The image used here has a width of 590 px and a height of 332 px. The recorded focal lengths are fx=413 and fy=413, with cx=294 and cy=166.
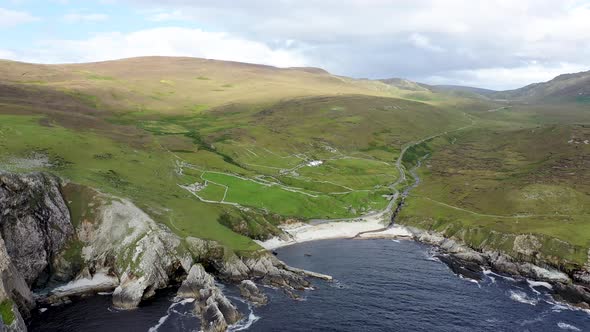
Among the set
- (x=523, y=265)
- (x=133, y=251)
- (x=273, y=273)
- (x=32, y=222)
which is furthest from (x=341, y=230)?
(x=32, y=222)

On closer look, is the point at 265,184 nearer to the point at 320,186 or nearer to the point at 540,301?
the point at 320,186

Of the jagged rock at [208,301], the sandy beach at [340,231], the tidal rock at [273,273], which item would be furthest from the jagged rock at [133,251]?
the sandy beach at [340,231]

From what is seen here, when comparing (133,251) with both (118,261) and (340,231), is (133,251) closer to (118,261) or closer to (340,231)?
(118,261)

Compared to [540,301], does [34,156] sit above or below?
above

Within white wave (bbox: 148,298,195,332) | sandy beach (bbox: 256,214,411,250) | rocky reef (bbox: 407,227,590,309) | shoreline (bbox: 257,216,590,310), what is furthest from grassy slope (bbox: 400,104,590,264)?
white wave (bbox: 148,298,195,332)

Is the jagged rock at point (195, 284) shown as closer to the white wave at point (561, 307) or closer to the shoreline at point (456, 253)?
the shoreline at point (456, 253)

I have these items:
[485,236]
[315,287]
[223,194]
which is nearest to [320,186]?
[223,194]
